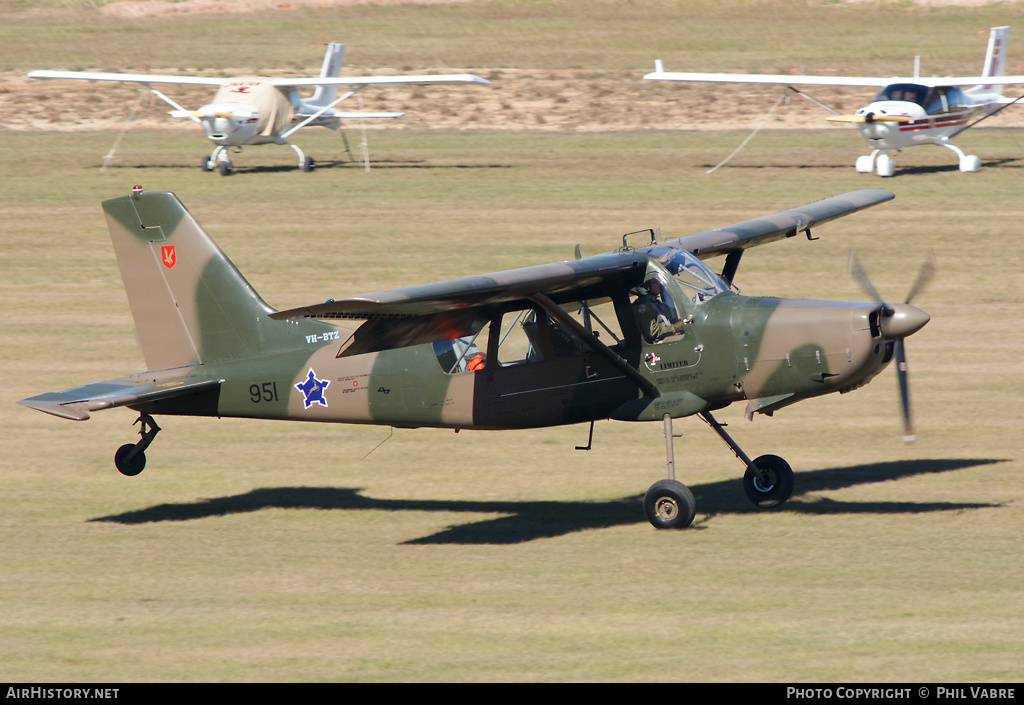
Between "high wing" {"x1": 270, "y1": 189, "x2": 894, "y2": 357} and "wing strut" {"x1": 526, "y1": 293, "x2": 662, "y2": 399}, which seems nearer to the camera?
"high wing" {"x1": 270, "y1": 189, "x2": 894, "y2": 357}

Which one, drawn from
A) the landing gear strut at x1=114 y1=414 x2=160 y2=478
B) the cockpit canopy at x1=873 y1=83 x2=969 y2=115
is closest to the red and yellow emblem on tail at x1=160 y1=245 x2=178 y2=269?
the landing gear strut at x1=114 y1=414 x2=160 y2=478

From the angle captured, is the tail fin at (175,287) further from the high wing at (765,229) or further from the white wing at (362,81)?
the white wing at (362,81)

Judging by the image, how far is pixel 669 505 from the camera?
1162 cm

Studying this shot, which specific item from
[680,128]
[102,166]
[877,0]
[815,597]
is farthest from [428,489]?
[877,0]

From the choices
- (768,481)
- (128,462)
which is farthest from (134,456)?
(768,481)

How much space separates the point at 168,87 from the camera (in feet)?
159

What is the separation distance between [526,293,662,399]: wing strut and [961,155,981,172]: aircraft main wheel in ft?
82.4

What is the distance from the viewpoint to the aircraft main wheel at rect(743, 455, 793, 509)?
12.5 metres

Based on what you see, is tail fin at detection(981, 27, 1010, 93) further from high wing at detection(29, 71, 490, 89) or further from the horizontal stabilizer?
the horizontal stabilizer

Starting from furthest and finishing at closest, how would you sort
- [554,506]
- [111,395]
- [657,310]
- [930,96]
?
[930,96] → [554,506] → [111,395] → [657,310]

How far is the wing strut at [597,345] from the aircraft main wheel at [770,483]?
62.6 inches

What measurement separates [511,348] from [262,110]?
1034 inches

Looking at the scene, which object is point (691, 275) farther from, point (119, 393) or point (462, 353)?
point (119, 393)
